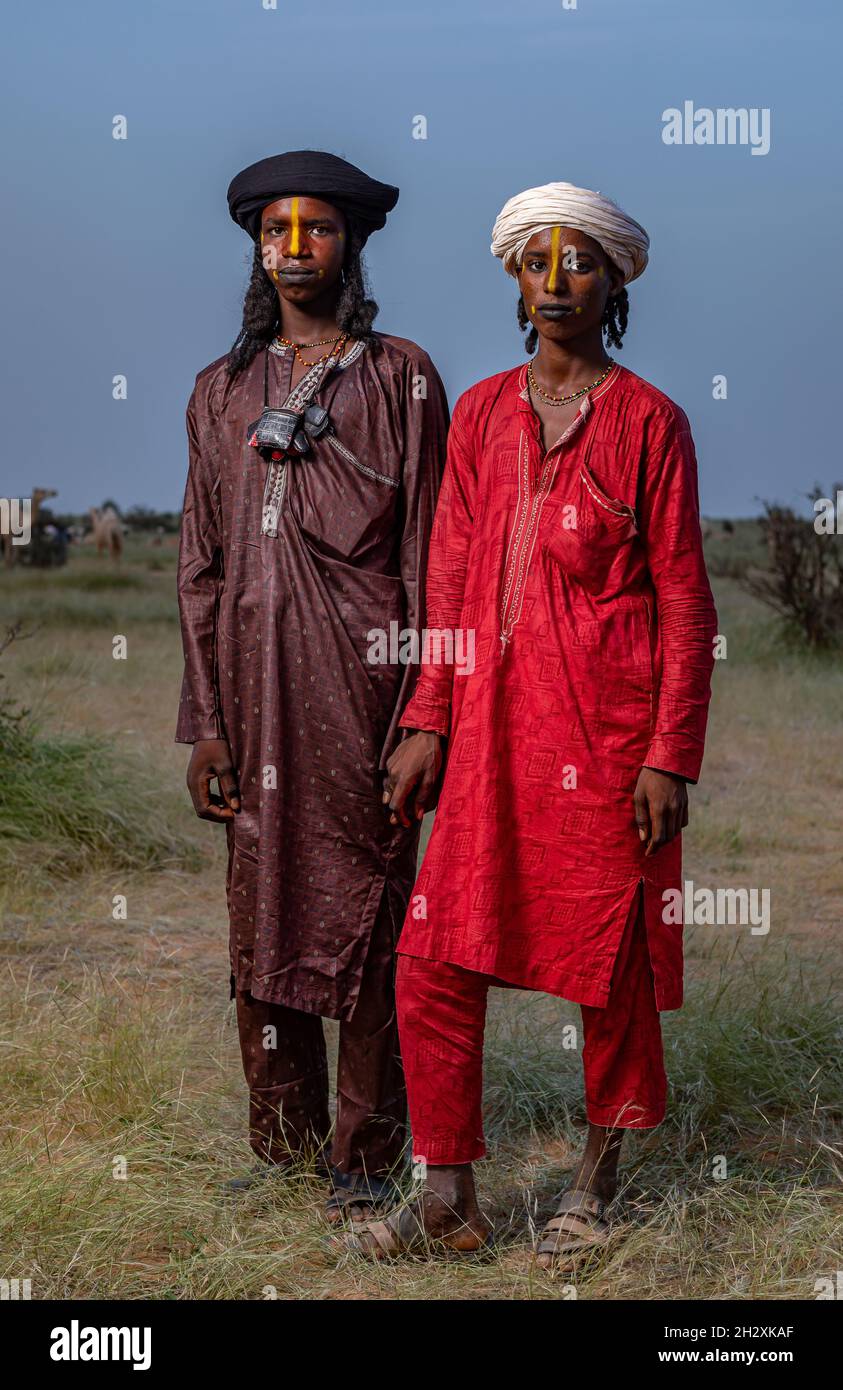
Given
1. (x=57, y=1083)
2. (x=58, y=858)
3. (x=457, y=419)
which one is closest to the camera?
(x=457, y=419)

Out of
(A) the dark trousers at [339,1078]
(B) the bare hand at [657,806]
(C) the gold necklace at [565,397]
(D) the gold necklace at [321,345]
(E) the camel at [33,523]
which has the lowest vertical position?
(A) the dark trousers at [339,1078]

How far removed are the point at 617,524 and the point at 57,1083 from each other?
207 centimetres

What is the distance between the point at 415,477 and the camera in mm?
3412

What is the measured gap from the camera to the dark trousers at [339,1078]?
354 cm

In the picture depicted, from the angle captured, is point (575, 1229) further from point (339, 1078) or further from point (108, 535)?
point (108, 535)

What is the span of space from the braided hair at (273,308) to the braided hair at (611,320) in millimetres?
368

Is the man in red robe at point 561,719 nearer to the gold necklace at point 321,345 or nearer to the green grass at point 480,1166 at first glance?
the green grass at point 480,1166

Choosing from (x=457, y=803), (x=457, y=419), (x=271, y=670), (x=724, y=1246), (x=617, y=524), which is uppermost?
(x=457, y=419)

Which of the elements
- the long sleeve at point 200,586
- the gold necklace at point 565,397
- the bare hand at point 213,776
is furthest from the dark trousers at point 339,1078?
the gold necklace at point 565,397

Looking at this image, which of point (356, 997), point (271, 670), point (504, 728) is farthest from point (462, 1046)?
point (271, 670)

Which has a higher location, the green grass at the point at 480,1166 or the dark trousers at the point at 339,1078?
the dark trousers at the point at 339,1078

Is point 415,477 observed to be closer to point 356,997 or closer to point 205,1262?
point 356,997

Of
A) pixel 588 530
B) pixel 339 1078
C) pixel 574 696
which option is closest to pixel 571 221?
pixel 588 530
